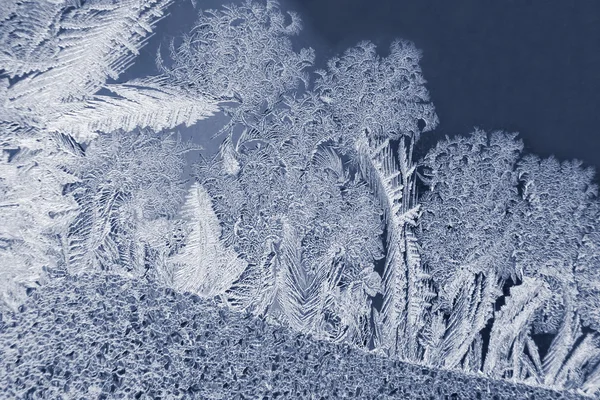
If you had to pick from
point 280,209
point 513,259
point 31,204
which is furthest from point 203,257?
point 513,259

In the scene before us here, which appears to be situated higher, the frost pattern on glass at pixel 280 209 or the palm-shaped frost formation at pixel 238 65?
the palm-shaped frost formation at pixel 238 65

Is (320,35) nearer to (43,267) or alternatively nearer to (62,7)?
(62,7)

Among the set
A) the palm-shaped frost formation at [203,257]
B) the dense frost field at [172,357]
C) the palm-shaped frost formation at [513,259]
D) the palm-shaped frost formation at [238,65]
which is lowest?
the dense frost field at [172,357]

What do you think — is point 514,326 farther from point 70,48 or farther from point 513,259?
point 70,48

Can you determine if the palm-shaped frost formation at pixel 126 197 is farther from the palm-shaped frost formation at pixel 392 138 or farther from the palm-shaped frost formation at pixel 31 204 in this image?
the palm-shaped frost formation at pixel 392 138

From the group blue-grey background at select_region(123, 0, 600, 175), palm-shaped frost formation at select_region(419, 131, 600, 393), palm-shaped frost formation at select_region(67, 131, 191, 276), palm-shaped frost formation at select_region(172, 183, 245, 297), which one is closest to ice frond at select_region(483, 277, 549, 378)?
palm-shaped frost formation at select_region(419, 131, 600, 393)

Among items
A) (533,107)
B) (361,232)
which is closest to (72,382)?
(361,232)

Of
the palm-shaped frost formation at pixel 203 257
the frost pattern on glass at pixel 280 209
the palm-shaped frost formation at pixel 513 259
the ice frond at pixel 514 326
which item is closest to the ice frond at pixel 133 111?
the frost pattern on glass at pixel 280 209

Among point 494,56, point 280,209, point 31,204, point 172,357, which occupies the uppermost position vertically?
point 494,56
